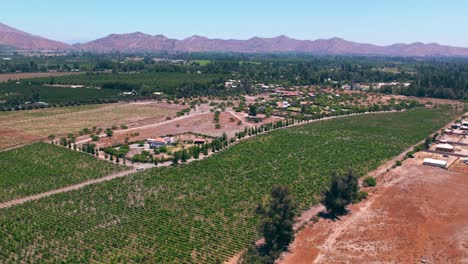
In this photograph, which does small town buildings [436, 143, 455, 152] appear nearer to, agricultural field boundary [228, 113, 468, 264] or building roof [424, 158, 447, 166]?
building roof [424, 158, 447, 166]

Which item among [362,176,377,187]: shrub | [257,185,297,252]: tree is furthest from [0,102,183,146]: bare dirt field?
[257,185,297,252]: tree

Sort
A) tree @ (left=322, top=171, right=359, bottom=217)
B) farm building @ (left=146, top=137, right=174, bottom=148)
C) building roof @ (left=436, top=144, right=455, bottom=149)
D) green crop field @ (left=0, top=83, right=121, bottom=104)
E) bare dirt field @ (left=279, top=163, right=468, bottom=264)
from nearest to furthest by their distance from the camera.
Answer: bare dirt field @ (left=279, top=163, right=468, bottom=264)
tree @ (left=322, top=171, right=359, bottom=217)
building roof @ (left=436, top=144, right=455, bottom=149)
farm building @ (left=146, top=137, right=174, bottom=148)
green crop field @ (left=0, top=83, right=121, bottom=104)

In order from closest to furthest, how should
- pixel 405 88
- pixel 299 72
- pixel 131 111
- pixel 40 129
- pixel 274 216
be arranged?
pixel 274 216 → pixel 40 129 → pixel 131 111 → pixel 405 88 → pixel 299 72

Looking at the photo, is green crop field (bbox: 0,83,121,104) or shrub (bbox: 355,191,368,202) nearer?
shrub (bbox: 355,191,368,202)

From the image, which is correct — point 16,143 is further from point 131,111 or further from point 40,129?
point 131,111

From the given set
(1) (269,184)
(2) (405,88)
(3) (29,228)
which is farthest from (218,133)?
(2) (405,88)

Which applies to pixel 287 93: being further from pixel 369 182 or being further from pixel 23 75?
pixel 23 75

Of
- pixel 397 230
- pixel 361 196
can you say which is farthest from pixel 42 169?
pixel 397 230
